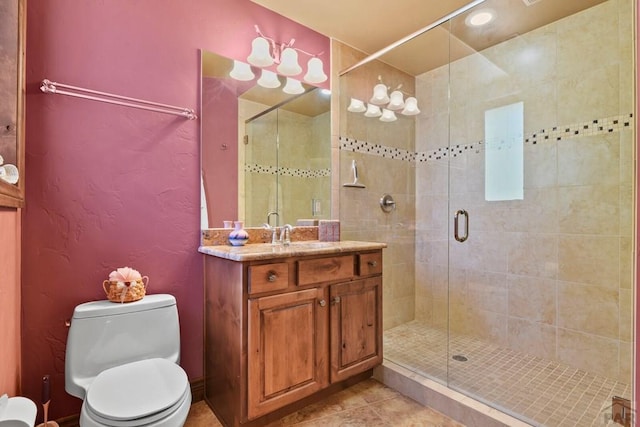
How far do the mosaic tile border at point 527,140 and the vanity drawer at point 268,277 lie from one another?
1.33 metres

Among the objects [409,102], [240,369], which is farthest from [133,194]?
[409,102]

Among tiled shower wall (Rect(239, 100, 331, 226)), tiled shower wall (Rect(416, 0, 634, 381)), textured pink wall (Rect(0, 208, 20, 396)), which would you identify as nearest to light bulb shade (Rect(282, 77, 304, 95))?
tiled shower wall (Rect(239, 100, 331, 226))

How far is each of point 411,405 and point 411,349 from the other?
1.90 feet

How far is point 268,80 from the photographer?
2.24 m

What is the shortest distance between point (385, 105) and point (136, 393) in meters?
2.63

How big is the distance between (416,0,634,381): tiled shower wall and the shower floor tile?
0.14 m

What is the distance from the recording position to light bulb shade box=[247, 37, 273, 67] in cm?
207

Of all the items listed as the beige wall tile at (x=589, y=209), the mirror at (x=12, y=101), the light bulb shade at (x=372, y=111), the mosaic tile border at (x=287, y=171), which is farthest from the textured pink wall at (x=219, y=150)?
the beige wall tile at (x=589, y=209)

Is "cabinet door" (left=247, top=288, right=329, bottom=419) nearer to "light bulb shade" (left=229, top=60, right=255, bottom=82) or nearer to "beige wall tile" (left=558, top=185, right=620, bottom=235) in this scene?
"light bulb shade" (left=229, top=60, right=255, bottom=82)

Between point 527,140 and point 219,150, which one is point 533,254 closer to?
point 527,140

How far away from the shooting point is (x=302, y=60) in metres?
2.42

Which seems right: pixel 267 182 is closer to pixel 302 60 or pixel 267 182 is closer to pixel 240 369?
pixel 302 60

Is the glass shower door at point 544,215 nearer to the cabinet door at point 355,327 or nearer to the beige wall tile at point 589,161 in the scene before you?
the beige wall tile at point 589,161

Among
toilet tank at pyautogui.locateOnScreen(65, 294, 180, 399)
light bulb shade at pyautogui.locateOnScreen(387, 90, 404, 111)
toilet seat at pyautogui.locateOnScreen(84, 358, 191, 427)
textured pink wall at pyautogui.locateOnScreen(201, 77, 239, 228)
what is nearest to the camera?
toilet seat at pyautogui.locateOnScreen(84, 358, 191, 427)
